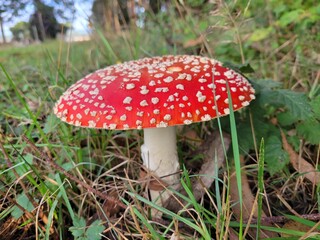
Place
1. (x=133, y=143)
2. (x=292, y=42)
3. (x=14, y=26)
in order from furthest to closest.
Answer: (x=292, y=42), (x=14, y=26), (x=133, y=143)

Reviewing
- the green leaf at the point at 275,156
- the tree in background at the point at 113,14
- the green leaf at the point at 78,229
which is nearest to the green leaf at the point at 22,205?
the green leaf at the point at 78,229

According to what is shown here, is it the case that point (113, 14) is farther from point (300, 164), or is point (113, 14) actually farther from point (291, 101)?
point (300, 164)

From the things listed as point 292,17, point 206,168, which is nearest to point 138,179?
point 206,168

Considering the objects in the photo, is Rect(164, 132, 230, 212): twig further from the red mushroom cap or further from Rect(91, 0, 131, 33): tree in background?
Rect(91, 0, 131, 33): tree in background

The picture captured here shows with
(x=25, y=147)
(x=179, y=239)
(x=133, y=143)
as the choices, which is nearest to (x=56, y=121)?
(x=25, y=147)

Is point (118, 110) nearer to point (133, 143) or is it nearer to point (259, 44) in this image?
point (133, 143)

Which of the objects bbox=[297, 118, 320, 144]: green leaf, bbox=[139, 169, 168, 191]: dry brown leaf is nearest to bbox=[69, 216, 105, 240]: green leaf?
bbox=[139, 169, 168, 191]: dry brown leaf
